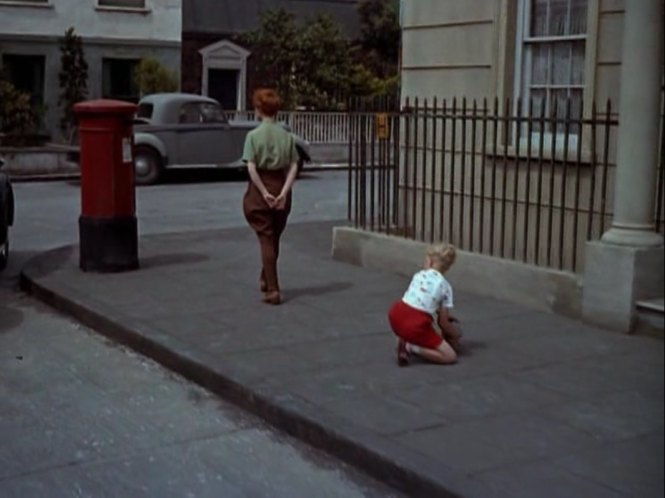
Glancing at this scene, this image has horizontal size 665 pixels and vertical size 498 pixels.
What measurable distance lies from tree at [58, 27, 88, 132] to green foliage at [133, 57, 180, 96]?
4.63ft

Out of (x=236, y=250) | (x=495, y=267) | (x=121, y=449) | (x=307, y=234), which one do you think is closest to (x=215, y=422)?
(x=121, y=449)

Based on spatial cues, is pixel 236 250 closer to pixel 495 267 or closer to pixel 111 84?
pixel 495 267

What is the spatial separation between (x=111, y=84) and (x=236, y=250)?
19204 mm

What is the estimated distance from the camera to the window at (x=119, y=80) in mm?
30297

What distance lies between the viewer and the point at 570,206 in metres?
9.68

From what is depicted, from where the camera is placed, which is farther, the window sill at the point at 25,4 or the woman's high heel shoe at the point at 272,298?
the window sill at the point at 25,4

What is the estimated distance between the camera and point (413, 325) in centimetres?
714

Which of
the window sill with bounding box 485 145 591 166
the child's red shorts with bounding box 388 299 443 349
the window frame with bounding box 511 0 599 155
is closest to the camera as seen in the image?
the child's red shorts with bounding box 388 299 443 349

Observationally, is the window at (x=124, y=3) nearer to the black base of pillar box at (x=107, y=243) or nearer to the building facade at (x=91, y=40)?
the building facade at (x=91, y=40)

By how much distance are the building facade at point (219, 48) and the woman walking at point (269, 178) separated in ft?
80.3

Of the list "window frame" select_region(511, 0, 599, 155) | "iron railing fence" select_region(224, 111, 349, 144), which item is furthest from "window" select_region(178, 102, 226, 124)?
"window frame" select_region(511, 0, 599, 155)

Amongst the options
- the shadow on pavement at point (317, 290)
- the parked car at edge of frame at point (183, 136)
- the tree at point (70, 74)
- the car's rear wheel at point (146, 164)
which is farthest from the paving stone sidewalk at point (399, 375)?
the tree at point (70, 74)

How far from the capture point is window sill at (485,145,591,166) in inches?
367

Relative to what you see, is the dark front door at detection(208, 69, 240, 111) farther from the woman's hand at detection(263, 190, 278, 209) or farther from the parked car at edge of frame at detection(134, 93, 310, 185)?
the woman's hand at detection(263, 190, 278, 209)
